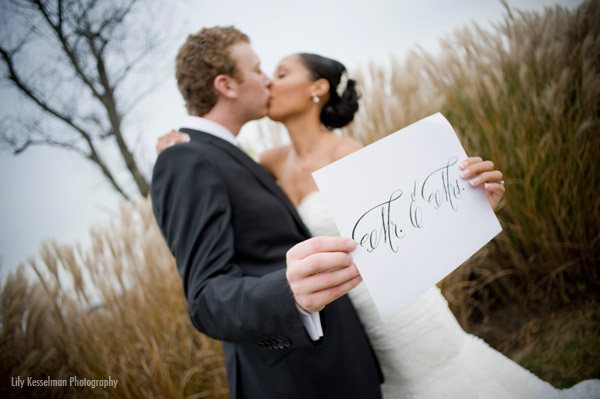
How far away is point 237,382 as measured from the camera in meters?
1.02

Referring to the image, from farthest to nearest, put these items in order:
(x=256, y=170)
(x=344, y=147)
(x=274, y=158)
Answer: (x=274, y=158) → (x=344, y=147) → (x=256, y=170)

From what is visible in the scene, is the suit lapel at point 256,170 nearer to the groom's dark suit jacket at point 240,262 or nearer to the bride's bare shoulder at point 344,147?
the groom's dark suit jacket at point 240,262

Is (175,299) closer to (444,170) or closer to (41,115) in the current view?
(444,170)

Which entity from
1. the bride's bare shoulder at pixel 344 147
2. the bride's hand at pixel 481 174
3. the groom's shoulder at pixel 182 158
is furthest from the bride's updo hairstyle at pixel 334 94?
the bride's hand at pixel 481 174

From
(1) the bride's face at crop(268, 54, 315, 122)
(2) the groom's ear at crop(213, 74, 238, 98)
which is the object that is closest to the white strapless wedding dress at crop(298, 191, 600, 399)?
(1) the bride's face at crop(268, 54, 315, 122)

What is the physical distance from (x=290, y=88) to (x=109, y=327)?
1846 millimetres

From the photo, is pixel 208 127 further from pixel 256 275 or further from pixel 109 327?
pixel 109 327

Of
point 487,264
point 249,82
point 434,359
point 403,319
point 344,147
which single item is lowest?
point 487,264

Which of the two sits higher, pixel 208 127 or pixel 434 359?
pixel 208 127

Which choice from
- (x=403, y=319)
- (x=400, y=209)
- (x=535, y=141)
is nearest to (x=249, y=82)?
(x=400, y=209)

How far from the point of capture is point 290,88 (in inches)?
62.6

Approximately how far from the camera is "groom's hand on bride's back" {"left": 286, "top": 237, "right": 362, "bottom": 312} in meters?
0.58

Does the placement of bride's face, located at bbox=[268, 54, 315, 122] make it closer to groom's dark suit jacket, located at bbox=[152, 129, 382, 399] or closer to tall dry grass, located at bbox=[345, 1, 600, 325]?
groom's dark suit jacket, located at bbox=[152, 129, 382, 399]

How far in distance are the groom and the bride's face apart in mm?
447
